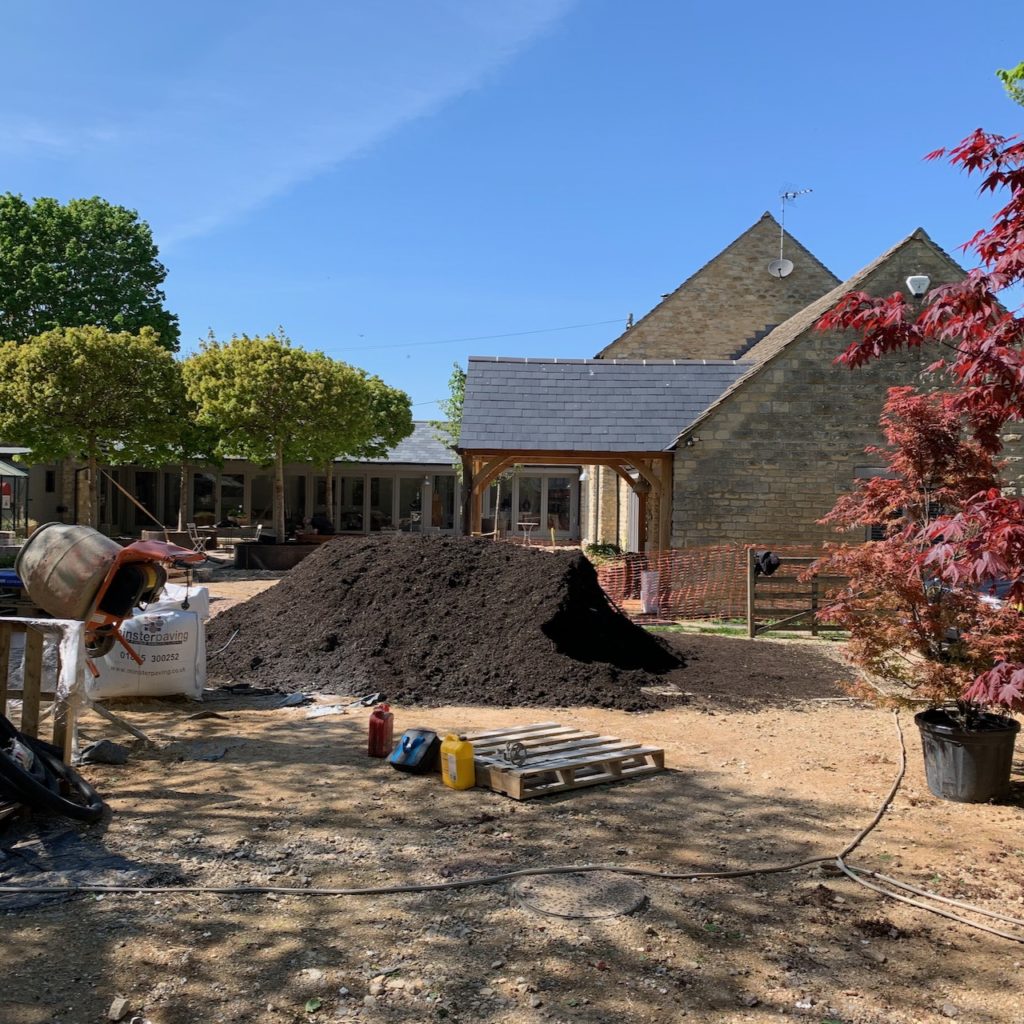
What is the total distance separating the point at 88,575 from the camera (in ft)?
22.1

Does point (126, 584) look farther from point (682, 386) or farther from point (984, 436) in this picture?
point (682, 386)

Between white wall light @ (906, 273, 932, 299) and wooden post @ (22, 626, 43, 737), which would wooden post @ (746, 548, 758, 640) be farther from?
wooden post @ (22, 626, 43, 737)

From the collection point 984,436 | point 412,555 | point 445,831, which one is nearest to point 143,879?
point 445,831

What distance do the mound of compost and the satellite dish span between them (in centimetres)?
1740

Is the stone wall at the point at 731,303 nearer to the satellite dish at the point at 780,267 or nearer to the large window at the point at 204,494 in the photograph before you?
the satellite dish at the point at 780,267

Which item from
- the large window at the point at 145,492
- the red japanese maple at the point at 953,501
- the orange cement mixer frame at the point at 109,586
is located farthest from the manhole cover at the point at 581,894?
the large window at the point at 145,492

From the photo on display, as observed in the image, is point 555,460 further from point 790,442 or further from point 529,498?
point 529,498

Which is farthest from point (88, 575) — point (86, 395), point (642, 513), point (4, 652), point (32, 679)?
point (86, 395)

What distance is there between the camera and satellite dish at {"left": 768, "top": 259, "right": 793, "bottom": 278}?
2586cm

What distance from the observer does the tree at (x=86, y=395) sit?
21.3 meters

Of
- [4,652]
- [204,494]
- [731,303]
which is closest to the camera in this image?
[4,652]

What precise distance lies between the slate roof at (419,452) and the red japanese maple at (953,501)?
1012 inches

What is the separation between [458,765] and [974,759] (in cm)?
340

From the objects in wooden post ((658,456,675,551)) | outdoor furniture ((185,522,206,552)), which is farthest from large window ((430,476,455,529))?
wooden post ((658,456,675,551))
